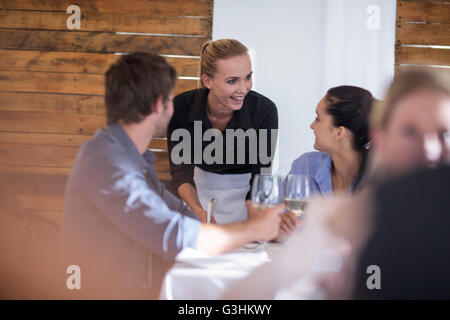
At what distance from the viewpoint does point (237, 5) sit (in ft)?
10.1

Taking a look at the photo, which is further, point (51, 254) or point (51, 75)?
point (51, 75)

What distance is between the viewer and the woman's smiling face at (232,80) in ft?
7.45

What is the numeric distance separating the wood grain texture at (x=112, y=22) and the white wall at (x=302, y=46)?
18 centimetres

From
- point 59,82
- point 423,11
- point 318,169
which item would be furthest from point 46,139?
point 423,11

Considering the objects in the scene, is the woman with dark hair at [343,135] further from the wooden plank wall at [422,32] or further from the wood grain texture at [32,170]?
the wood grain texture at [32,170]

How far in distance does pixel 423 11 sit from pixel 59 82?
2.54m

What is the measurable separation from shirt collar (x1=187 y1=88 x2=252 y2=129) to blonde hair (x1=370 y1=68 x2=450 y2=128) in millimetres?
1609

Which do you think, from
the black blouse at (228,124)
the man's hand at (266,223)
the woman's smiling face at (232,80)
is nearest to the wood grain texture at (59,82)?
the black blouse at (228,124)

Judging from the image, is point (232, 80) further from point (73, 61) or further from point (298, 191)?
point (73, 61)

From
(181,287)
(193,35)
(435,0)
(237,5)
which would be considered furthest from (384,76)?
(181,287)

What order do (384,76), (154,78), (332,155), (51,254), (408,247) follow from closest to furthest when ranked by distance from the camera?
(408,247) → (154,78) → (51,254) → (332,155) → (384,76)

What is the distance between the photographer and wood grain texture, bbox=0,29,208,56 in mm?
3066

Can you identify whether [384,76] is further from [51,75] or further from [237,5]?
[51,75]

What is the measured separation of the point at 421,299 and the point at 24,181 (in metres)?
2.94
